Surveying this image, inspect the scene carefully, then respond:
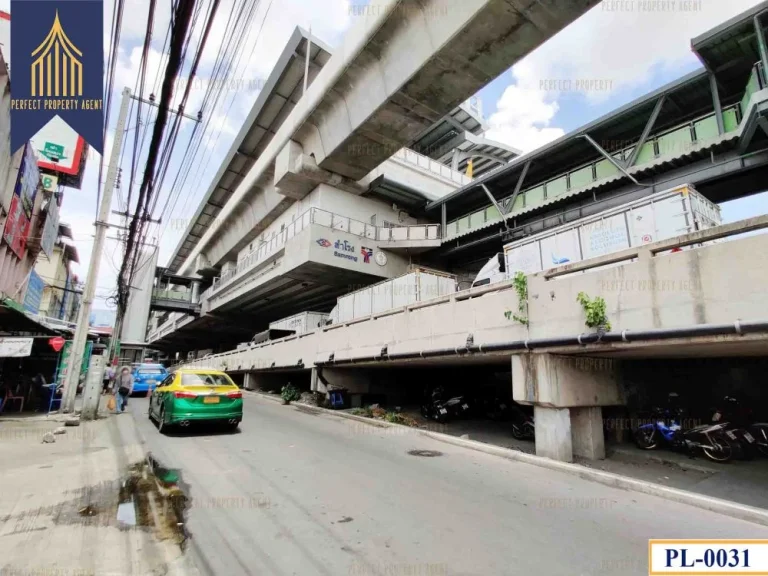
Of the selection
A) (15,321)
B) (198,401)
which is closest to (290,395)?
(198,401)

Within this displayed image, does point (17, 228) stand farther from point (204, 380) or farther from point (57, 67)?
point (204, 380)

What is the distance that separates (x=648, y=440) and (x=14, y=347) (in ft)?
57.5

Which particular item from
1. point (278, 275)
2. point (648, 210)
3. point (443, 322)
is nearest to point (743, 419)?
point (648, 210)

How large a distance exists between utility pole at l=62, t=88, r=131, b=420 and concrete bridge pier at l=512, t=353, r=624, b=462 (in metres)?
12.8

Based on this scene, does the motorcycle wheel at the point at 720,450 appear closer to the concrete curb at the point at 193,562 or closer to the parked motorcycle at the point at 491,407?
the parked motorcycle at the point at 491,407

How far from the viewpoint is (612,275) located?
7055mm

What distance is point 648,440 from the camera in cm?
820

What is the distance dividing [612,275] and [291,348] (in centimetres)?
1522

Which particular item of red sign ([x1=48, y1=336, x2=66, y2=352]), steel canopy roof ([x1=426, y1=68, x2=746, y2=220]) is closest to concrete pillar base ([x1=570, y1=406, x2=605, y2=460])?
steel canopy roof ([x1=426, y1=68, x2=746, y2=220])

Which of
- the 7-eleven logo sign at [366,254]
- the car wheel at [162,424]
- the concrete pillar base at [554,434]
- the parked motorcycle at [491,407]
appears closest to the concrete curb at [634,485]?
the concrete pillar base at [554,434]

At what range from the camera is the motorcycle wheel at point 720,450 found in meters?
7.00

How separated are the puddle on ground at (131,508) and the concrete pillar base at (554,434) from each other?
6416mm

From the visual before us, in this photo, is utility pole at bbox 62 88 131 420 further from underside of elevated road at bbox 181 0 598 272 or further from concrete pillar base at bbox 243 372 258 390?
concrete pillar base at bbox 243 372 258 390

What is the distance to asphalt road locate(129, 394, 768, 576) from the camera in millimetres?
3402
